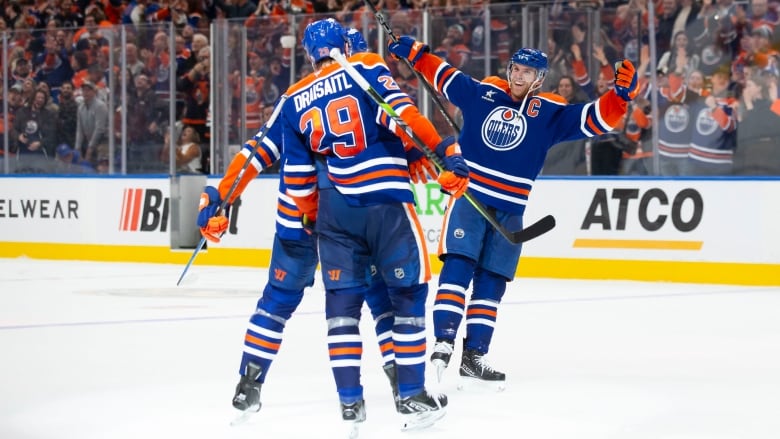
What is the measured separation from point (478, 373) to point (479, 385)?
70mm

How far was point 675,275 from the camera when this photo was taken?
9.80m

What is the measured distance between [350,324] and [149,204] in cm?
815

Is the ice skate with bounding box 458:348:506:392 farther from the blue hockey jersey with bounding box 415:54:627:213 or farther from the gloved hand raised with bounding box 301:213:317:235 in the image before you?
the gloved hand raised with bounding box 301:213:317:235

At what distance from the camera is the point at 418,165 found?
448 centimetres

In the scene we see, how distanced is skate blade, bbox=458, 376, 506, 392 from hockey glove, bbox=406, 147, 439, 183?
3.23 feet

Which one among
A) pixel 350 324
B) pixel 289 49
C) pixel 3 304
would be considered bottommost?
pixel 3 304

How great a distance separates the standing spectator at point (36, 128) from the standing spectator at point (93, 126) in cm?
38

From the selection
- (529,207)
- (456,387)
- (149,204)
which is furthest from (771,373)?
(149,204)

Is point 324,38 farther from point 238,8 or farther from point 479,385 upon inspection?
point 238,8

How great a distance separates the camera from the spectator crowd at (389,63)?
32.4ft

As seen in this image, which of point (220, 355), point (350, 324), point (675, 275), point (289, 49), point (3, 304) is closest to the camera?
point (350, 324)

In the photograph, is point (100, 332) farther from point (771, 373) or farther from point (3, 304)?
point (771, 373)

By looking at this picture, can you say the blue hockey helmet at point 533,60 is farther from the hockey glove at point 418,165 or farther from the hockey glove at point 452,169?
the hockey glove at point 452,169

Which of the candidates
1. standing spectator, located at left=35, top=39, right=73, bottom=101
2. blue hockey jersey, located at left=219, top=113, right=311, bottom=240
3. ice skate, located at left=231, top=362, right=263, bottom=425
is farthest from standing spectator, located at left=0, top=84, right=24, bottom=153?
ice skate, located at left=231, top=362, right=263, bottom=425
